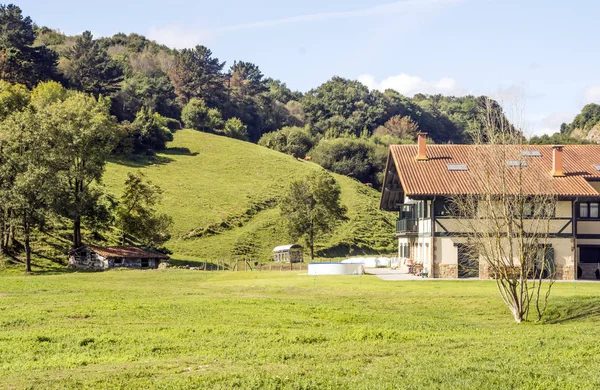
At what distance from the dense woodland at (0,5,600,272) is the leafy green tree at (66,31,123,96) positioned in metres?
0.23

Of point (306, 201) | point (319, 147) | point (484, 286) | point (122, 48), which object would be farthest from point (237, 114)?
point (484, 286)

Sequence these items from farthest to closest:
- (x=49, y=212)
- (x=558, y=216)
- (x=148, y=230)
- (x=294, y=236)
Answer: (x=294, y=236) → (x=148, y=230) → (x=49, y=212) → (x=558, y=216)

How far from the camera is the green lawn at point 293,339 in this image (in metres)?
15.9

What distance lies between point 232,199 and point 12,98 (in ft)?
97.8

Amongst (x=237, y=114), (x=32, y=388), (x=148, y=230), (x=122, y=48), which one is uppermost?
(x=122, y=48)

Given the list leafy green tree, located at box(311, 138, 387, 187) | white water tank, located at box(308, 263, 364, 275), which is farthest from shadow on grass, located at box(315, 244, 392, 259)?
leafy green tree, located at box(311, 138, 387, 187)

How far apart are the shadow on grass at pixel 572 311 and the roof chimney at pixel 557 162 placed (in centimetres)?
2215

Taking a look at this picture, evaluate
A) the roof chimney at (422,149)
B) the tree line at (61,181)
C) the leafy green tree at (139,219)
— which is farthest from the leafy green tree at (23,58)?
the roof chimney at (422,149)

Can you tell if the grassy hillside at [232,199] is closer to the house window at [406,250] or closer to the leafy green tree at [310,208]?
the leafy green tree at [310,208]

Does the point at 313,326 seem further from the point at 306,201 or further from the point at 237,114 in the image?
the point at 237,114

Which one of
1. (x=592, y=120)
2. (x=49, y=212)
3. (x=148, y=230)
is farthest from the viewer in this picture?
(x=592, y=120)

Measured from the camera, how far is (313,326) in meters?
26.4

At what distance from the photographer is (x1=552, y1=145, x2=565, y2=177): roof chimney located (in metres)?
55.8

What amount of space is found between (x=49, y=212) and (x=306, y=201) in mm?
26996
